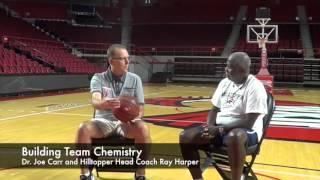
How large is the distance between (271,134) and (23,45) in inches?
613

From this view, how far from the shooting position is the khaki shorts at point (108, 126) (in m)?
4.59

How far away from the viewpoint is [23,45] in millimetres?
21547

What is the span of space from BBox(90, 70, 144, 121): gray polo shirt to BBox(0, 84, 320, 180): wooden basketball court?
85 centimetres

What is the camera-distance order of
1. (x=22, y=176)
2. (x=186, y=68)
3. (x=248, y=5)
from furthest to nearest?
(x=248, y=5) < (x=186, y=68) < (x=22, y=176)

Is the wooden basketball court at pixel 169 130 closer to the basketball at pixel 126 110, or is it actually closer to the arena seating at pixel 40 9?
the basketball at pixel 126 110

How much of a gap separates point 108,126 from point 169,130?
14.8 ft

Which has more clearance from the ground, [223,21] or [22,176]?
[223,21]

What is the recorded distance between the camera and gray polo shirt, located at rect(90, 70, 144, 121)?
473 centimetres

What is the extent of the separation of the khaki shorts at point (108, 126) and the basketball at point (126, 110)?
160mm

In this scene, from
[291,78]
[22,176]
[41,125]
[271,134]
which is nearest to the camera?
[22,176]

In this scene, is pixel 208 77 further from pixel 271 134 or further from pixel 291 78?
pixel 271 134

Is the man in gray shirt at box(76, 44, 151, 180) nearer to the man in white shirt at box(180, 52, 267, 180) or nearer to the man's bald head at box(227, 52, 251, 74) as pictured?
the man in white shirt at box(180, 52, 267, 180)

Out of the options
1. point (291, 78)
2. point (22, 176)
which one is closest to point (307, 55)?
point (291, 78)

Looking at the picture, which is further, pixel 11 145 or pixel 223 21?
pixel 223 21
